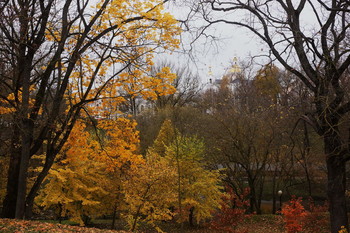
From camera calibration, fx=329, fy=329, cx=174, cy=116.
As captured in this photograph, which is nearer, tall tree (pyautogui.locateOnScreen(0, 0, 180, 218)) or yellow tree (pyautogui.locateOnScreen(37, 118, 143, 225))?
tall tree (pyautogui.locateOnScreen(0, 0, 180, 218))

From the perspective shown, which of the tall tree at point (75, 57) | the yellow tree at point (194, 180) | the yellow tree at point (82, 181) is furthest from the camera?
the yellow tree at point (194, 180)

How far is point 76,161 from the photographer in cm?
1540

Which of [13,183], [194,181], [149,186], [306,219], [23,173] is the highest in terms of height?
[23,173]

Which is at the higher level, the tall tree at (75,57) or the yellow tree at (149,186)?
the tall tree at (75,57)

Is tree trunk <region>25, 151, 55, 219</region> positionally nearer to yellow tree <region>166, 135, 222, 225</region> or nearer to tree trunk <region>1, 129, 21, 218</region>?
tree trunk <region>1, 129, 21, 218</region>

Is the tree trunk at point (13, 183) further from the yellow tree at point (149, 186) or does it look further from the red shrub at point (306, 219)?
the red shrub at point (306, 219)

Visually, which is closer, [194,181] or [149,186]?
[149,186]

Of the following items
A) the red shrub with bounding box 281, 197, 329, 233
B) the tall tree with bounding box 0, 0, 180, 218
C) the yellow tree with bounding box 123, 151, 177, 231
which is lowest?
the red shrub with bounding box 281, 197, 329, 233

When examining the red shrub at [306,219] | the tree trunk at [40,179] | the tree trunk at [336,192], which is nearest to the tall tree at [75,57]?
the tree trunk at [40,179]

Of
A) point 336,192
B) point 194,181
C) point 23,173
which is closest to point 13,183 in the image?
point 23,173

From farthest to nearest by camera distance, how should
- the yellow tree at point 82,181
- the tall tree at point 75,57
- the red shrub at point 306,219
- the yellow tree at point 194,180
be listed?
the yellow tree at point 194,180, the yellow tree at point 82,181, the red shrub at point 306,219, the tall tree at point 75,57

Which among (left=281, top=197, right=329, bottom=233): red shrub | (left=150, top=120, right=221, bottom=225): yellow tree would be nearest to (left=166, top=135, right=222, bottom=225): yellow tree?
(left=150, top=120, right=221, bottom=225): yellow tree

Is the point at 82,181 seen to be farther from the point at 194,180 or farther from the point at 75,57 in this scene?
the point at 75,57

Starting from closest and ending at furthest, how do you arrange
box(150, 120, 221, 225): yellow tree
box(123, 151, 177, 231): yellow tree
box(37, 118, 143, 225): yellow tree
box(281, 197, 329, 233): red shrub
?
box(281, 197, 329, 233): red shrub
box(123, 151, 177, 231): yellow tree
box(37, 118, 143, 225): yellow tree
box(150, 120, 221, 225): yellow tree
